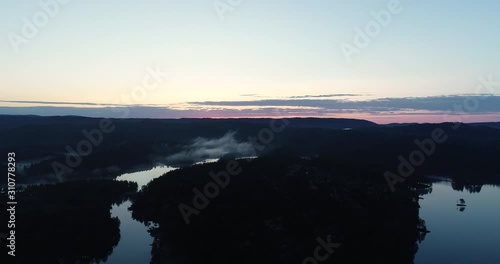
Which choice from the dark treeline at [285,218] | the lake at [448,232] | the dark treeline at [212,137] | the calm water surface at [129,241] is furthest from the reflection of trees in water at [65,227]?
the dark treeline at [212,137]

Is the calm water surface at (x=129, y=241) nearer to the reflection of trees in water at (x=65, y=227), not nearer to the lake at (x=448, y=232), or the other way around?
the lake at (x=448, y=232)

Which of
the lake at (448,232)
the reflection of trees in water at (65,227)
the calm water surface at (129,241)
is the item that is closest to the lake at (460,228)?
the lake at (448,232)

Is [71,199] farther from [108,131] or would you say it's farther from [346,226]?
[108,131]

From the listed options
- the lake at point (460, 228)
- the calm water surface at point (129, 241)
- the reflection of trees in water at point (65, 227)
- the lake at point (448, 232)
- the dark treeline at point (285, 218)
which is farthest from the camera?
the lake at point (460, 228)

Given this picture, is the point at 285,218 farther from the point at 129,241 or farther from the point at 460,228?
the point at 460,228

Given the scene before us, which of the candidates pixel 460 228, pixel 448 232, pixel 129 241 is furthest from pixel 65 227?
pixel 460 228

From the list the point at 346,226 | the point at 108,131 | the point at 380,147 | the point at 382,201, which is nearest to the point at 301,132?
the point at 380,147

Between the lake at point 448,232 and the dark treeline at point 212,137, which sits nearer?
the lake at point 448,232

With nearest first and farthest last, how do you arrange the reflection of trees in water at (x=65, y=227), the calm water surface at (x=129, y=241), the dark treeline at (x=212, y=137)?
the reflection of trees in water at (x=65, y=227) < the calm water surface at (x=129, y=241) < the dark treeline at (x=212, y=137)

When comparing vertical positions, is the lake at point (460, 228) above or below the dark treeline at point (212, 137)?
below
